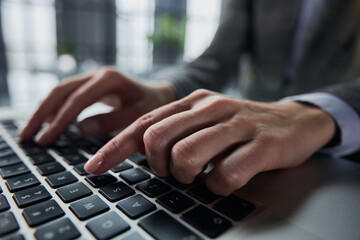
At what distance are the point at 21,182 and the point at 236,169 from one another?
0.85 ft

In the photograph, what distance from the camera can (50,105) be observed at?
521 millimetres

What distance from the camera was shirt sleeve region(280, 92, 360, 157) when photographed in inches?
16.6

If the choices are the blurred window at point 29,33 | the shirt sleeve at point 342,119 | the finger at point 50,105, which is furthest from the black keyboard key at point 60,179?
the blurred window at point 29,33

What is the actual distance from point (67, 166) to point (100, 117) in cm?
16

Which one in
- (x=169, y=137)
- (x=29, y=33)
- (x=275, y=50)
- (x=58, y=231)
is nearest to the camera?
(x=58, y=231)

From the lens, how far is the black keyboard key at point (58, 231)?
0.67ft

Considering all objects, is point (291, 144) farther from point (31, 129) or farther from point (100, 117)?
point (31, 129)

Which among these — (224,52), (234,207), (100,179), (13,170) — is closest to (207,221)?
(234,207)

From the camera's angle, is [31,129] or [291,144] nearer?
[291,144]

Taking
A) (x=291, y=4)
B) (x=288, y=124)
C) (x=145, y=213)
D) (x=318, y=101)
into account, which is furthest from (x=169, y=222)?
(x=291, y=4)

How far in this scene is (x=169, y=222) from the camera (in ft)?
0.76

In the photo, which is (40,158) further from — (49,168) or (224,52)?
(224,52)

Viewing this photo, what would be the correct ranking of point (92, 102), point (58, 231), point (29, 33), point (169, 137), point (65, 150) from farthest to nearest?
point (29, 33)
point (92, 102)
point (65, 150)
point (169, 137)
point (58, 231)

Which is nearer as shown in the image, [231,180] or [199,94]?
[231,180]
